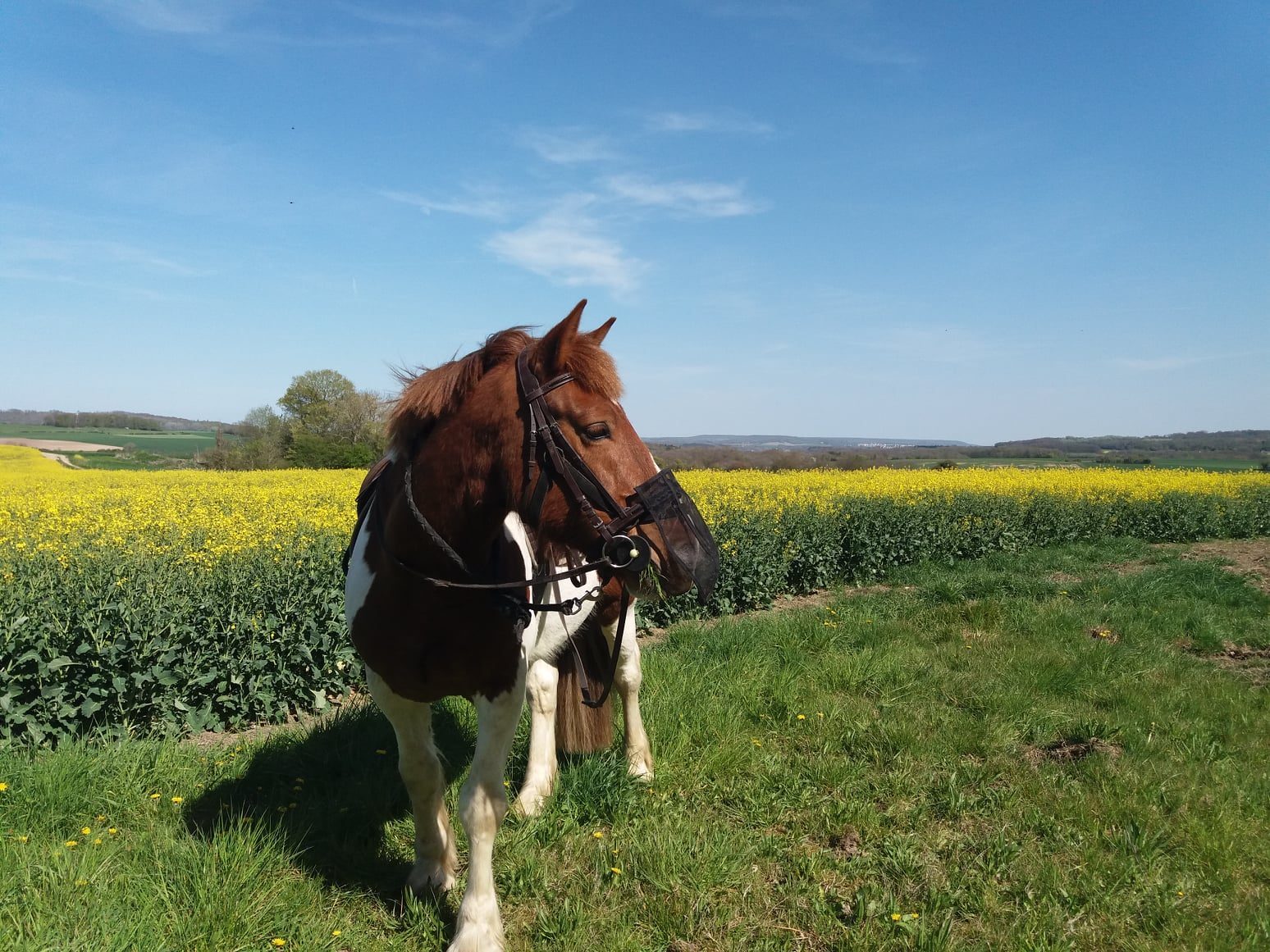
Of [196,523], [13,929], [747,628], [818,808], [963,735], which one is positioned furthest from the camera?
[196,523]

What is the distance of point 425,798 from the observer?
278 cm

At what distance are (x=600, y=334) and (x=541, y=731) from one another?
2254 millimetres

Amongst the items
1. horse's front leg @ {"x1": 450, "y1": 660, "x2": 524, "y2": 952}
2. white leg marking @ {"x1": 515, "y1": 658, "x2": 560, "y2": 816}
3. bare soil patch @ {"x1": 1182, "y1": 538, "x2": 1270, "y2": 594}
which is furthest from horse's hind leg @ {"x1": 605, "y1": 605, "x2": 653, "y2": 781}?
bare soil patch @ {"x1": 1182, "y1": 538, "x2": 1270, "y2": 594}

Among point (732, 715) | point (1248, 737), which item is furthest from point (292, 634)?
point (1248, 737)

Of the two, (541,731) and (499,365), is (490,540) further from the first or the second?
(541,731)

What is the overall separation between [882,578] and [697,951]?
8982mm

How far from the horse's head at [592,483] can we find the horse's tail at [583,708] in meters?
1.74

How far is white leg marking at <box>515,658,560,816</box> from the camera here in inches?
138

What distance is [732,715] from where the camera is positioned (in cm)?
429

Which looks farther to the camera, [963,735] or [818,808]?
[963,735]

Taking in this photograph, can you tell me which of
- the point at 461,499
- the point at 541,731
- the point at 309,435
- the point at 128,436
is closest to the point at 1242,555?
the point at 541,731

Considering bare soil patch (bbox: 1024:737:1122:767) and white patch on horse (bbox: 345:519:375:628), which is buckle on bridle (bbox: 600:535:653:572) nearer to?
white patch on horse (bbox: 345:519:375:628)

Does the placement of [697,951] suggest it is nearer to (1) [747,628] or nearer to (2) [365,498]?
(2) [365,498]

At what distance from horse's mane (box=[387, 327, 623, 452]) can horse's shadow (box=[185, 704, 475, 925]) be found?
1.80 metres
